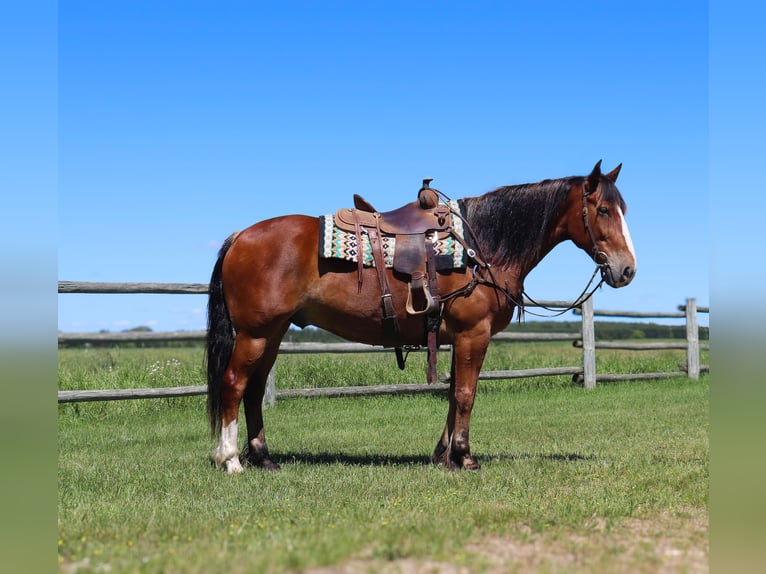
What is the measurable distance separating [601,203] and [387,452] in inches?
125

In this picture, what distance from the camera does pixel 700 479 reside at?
5926 mm

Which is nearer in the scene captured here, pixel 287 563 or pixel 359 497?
pixel 287 563

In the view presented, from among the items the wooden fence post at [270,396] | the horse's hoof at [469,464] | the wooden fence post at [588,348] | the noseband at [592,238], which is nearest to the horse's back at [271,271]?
the horse's hoof at [469,464]

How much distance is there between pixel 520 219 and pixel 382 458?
2.58m

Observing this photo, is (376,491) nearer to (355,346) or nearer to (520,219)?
(520,219)

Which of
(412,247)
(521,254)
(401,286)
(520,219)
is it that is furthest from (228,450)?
(520,219)

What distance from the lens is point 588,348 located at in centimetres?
1513

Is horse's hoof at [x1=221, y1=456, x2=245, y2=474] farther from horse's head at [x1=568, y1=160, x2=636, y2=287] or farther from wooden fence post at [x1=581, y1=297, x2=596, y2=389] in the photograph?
wooden fence post at [x1=581, y1=297, x2=596, y2=389]

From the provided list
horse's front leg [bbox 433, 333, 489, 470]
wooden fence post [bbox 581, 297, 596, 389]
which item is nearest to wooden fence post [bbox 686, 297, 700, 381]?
wooden fence post [bbox 581, 297, 596, 389]

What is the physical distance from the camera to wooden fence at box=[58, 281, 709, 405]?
33.8 ft

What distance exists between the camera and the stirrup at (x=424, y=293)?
641cm
